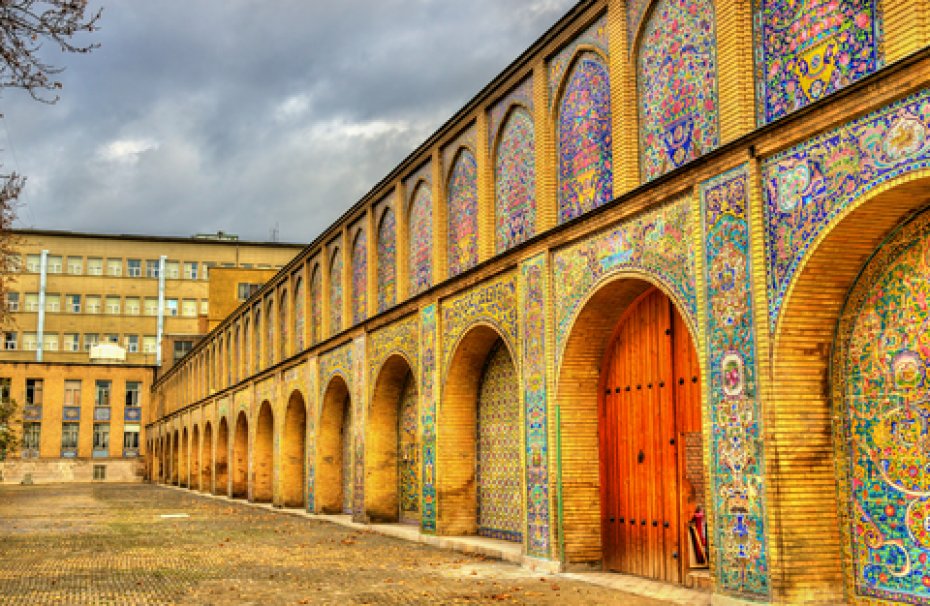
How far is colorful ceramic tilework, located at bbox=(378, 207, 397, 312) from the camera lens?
1900cm

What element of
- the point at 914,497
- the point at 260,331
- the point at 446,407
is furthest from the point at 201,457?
the point at 914,497

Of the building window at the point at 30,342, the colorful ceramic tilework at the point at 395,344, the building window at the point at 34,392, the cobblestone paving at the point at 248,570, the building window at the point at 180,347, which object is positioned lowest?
the cobblestone paving at the point at 248,570

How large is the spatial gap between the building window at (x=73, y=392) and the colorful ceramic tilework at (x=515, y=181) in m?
48.5

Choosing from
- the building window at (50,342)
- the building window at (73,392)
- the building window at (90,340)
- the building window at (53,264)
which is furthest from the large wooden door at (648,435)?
the building window at (53,264)

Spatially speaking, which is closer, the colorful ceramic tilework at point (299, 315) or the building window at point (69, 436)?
the colorful ceramic tilework at point (299, 315)

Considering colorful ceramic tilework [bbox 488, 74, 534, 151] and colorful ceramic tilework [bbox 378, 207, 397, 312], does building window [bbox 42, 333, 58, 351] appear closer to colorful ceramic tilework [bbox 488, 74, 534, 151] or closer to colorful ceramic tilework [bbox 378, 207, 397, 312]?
colorful ceramic tilework [bbox 378, 207, 397, 312]

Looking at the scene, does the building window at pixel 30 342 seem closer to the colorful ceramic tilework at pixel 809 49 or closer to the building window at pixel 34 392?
the building window at pixel 34 392

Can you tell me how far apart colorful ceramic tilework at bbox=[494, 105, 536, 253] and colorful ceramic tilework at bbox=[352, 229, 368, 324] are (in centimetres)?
660

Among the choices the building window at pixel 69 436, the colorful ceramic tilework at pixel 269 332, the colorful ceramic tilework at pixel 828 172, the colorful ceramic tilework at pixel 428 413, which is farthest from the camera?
the building window at pixel 69 436

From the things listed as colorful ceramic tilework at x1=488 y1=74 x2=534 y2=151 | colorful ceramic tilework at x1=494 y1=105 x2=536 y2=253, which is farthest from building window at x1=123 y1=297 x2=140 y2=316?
colorful ceramic tilework at x1=494 y1=105 x2=536 y2=253

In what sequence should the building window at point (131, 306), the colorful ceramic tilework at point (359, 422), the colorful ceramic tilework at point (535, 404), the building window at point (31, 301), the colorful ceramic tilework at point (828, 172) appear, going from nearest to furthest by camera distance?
the colorful ceramic tilework at point (828, 172) < the colorful ceramic tilework at point (535, 404) < the colorful ceramic tilework at point (359, 422) < the building window at point (31, 301) < the building window at point (131, 306)

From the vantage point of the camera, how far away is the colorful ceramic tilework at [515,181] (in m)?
13.3

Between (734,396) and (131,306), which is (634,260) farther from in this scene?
(131,306)

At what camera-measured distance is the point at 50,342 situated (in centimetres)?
6288
